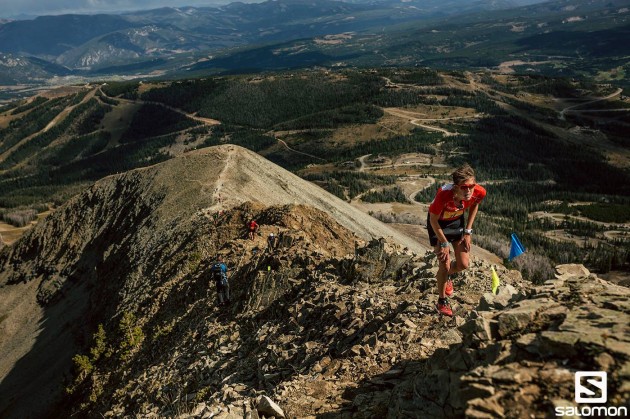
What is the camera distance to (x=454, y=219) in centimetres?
1237

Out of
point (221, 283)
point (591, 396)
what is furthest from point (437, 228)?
point (221, 283)

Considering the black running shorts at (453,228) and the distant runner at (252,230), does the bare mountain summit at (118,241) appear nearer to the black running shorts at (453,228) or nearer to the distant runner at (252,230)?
the distant runner at (252,230)

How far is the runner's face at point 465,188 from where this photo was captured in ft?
37.6

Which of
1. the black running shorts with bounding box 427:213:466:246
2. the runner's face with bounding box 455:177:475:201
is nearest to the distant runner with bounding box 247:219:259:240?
the black running shorts with bounding box 427:213:466:246

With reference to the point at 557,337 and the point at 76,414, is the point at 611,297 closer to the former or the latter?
the point at 557,337

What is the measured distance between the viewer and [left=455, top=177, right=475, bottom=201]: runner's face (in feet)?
37.6

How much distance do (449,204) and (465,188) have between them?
68 centimetres

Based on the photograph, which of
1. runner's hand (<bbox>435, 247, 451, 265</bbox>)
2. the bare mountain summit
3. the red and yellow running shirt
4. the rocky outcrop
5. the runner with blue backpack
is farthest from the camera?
the bare mountain summit

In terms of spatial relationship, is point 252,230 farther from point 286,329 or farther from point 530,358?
point 530,358

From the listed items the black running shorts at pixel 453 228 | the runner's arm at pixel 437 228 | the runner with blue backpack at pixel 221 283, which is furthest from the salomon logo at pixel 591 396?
the runner with blue backpack at pixel 221 283

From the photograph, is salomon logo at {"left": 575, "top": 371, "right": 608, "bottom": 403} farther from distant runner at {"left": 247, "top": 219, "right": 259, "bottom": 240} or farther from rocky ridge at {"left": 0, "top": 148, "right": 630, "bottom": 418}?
distant runner at {"left": 247, "top": 219, "right": 259, "bottom": 240}

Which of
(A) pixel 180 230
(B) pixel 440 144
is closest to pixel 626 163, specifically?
(B) pixel 440 144

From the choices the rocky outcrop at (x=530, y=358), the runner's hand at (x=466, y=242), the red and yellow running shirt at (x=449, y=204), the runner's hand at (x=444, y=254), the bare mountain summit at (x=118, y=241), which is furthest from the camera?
the bare mountain summit at (x=118, y=241)

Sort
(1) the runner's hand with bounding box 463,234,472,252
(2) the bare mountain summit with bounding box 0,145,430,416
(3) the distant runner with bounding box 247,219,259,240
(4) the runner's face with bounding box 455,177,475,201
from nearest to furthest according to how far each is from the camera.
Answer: (4) the runner's face with bounding box 455,177,475,201, (1) the runner's hand with bounding box 463,234,472,252, (3) the distant runner with bounding box 247,219,259,240, (2) the bare mountain summit with bounding box 0,145,430,416
